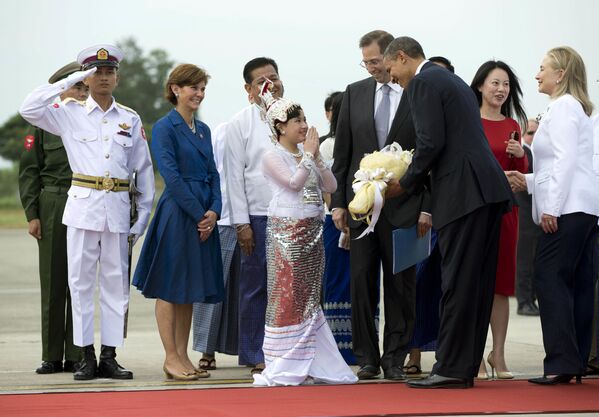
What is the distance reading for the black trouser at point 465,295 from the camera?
692 cm

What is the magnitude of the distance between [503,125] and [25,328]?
517 centimetres

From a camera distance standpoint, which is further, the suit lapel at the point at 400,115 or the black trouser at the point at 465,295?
the suit lapel at the point at 400,115

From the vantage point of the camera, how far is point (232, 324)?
8.45 m

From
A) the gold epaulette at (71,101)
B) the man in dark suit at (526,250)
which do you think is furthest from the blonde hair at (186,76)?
the man in dark suit at (526,250)

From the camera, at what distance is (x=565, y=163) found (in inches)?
283

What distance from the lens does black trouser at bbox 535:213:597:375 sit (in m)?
7.18

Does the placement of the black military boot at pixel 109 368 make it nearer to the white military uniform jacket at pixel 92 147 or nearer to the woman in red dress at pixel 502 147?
the white military uniform jacket at pixel 92 147

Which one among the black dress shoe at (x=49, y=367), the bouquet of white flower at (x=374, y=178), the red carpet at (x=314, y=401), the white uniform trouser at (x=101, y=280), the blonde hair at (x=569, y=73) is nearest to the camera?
the red carpet at (x=314, y=401)

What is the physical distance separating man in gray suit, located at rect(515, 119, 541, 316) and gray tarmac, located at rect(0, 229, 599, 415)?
0.22 metres

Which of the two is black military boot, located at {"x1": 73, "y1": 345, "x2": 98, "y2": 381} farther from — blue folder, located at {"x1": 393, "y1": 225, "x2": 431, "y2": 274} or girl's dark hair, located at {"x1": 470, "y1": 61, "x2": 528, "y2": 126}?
girl's dark hair, located at {"x1": 470, "y1": 61, "x2": 528, "y2": 126}

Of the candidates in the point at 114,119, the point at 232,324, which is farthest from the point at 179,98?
the point at 232,324

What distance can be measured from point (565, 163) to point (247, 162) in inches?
81.3

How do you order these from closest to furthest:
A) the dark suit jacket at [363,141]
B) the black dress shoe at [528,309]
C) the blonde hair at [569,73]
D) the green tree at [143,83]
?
the blonde hair at [569,73] < the dark suit jacket at [363,141] < the black dress shoe at [528,309] < the green tree at [143,83]

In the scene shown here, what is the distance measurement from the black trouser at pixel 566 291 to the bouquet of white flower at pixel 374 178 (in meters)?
0.98
